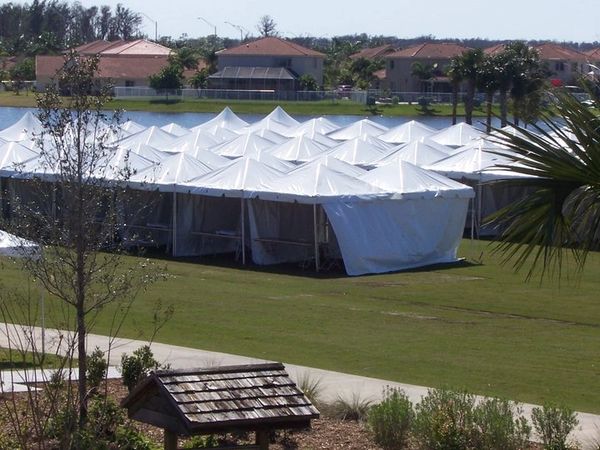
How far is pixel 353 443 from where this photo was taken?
10867 mm

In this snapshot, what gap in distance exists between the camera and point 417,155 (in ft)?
126

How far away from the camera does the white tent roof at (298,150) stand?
40250 millimetres

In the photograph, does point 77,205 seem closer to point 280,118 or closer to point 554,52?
point 280,118

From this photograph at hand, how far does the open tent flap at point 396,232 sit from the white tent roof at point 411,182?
210mm

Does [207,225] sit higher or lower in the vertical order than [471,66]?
lower

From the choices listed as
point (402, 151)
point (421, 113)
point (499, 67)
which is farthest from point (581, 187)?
point (421, 113)

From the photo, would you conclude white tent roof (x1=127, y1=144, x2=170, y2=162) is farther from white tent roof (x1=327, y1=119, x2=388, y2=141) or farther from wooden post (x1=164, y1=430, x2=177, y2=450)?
wooden post (x1=164, y1=430, x2=177, y2=450)

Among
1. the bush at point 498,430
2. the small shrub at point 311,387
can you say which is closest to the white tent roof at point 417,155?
the small shrub at point 311,387

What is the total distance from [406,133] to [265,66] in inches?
2360

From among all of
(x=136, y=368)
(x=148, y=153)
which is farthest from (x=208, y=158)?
(x=136, y=368)

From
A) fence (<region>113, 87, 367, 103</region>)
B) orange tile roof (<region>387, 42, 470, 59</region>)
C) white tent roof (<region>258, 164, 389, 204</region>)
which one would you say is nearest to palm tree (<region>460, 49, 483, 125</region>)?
fence (<region>113, 87, 367, 103</region>)

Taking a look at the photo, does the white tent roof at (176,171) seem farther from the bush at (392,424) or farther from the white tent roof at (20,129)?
the bush at (392,424)

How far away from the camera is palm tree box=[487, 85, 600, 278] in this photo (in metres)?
8.47

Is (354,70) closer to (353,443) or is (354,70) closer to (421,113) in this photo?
(421,113)
